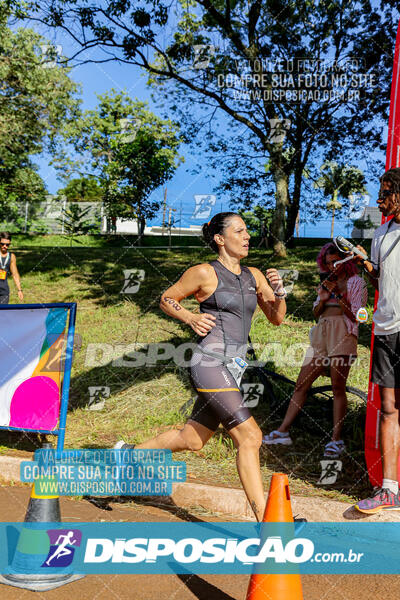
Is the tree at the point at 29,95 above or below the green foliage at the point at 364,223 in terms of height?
above

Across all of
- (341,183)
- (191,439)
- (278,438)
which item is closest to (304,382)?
(278,438)

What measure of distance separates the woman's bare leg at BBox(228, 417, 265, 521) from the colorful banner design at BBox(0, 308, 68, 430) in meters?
2.60

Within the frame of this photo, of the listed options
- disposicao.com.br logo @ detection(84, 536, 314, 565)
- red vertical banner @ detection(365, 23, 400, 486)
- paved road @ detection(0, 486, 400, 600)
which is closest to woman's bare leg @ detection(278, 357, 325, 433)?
red vertical banner @ detection(365, 23, 400, 486)

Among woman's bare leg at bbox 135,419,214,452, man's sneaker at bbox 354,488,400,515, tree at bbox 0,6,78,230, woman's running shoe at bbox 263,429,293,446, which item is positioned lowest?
woman's running shoe at bbox 263,429,293,446

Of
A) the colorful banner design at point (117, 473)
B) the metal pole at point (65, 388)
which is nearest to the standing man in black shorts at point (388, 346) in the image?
the colorful banner design at point (117, 473)

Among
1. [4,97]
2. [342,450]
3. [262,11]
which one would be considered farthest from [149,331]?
[4,97]

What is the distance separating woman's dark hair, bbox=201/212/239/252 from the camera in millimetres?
4199

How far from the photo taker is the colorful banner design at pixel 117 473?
4.57m

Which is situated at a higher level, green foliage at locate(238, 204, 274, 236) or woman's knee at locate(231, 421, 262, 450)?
green foliage at locate(238, 204, 274, 236)

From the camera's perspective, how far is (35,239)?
30969mm

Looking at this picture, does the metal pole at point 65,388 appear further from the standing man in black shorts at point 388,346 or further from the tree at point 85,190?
the tree at point 85,190

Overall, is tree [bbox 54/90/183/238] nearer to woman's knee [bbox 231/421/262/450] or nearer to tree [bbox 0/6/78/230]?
tree [bbox 0/6/78/230]

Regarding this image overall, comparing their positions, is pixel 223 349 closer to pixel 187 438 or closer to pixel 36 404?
pixel 187 438

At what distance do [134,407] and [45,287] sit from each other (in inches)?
336
